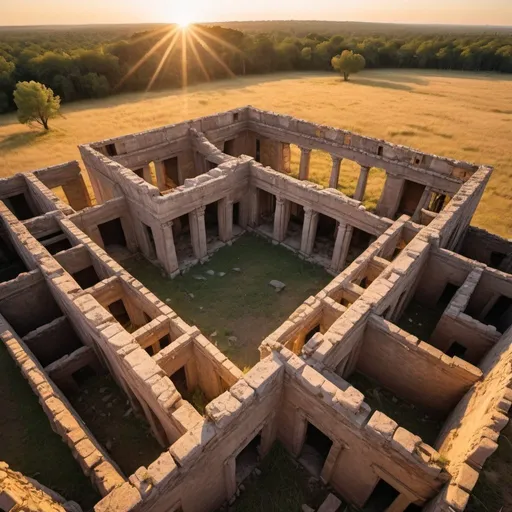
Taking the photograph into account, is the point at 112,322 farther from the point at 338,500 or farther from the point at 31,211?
the point at 31,211

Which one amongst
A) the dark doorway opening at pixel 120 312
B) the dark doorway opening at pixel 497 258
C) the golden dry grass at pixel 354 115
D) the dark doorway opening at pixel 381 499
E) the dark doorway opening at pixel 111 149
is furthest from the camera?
the golden dry grass at pixel 354 115

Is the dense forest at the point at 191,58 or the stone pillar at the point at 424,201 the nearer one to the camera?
the stone pillar at the point at 424,201

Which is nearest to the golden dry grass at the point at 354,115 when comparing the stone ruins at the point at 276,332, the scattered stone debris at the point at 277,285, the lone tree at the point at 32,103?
the lone tree at the point at 32,103

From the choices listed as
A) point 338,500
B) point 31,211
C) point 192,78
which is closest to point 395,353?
point 338,500

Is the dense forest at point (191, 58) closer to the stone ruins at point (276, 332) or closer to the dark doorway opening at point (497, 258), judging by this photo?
the stone ruins at point (276, 332)

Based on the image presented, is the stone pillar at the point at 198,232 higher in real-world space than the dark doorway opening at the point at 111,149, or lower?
lower

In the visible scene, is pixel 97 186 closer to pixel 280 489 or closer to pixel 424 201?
pixel 280 489

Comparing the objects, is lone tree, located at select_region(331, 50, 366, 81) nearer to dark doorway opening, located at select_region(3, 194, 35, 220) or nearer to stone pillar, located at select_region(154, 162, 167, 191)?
stone pillar, located at select_region(154, 162, 167, 191)
